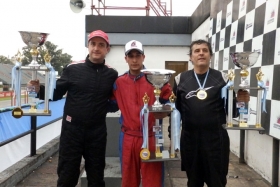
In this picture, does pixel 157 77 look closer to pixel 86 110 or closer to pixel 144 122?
pixel 144 122

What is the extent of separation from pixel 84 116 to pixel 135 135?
1.65 feet

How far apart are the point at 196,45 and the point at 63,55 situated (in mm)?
64883

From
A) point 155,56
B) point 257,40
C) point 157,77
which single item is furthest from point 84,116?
point 155,56

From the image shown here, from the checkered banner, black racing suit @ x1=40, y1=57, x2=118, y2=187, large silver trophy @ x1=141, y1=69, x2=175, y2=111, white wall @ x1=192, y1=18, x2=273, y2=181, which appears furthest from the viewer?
white wall @ x1=192, y1=18, x2=273, y2=181

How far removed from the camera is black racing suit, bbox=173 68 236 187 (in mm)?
2322

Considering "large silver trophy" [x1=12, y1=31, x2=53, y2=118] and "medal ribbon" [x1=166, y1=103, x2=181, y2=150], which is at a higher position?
"large silver trophy" [x1=12, y1=31, x2=53, y2=118]

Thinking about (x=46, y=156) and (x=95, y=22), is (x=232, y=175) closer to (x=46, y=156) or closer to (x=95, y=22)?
(x=46, y=156)

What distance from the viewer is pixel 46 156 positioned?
191 inches

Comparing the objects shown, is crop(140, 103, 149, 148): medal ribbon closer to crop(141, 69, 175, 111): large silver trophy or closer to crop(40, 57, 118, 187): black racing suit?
crop(141, 69, 175, 111): large silver trophy

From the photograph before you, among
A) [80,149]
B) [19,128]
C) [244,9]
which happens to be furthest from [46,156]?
[244,9]

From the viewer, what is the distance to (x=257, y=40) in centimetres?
375

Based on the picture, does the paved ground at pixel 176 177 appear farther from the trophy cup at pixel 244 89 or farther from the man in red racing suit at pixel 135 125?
the trophy cup at pixel 244 89

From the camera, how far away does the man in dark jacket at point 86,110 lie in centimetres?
257

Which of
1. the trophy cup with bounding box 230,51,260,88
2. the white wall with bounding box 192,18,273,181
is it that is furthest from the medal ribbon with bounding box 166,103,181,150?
the white wall with bounding box 192,18,273,181
